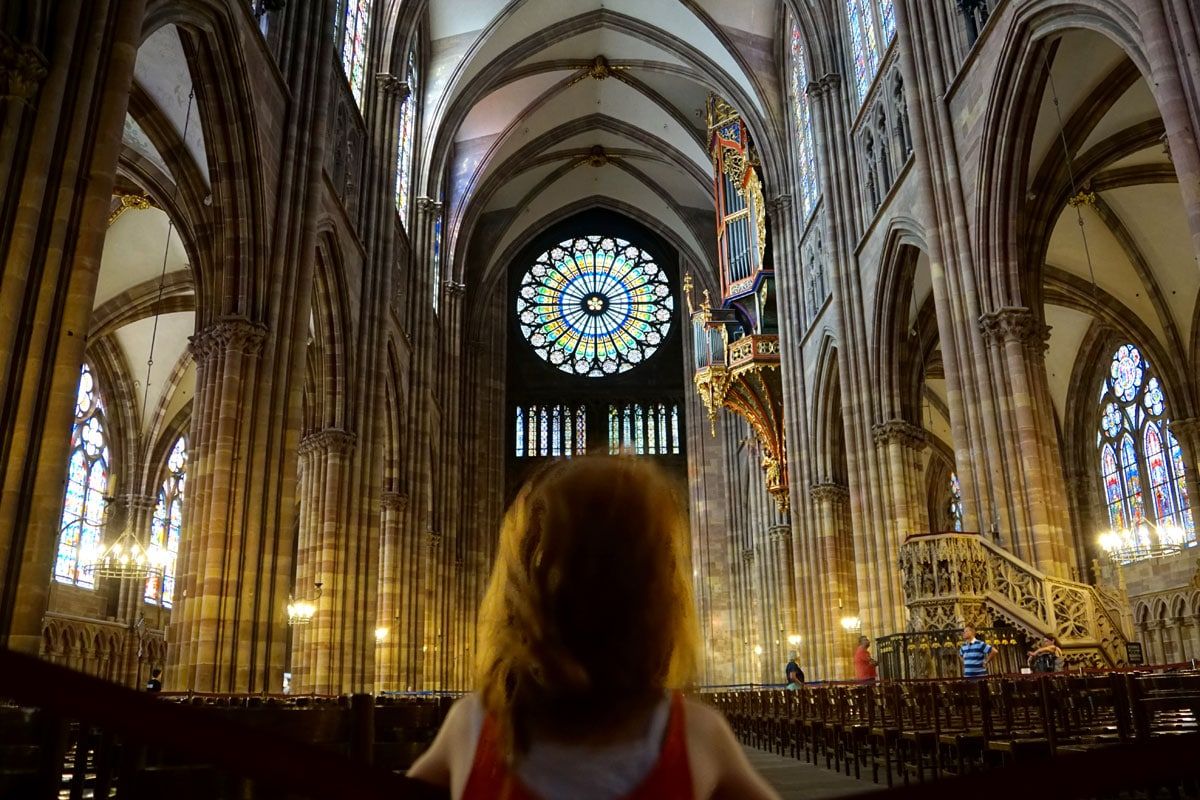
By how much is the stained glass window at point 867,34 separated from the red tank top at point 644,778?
18.2 m

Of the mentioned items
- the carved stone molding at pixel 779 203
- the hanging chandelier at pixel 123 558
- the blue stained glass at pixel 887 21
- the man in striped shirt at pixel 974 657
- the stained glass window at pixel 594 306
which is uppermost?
the stained glass window at pixel 594 306

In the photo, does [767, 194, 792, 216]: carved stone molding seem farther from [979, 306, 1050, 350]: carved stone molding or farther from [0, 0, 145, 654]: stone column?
[0, 0, 145, 654]: stone column

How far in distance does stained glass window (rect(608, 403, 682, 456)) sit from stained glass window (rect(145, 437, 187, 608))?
53.0 ft

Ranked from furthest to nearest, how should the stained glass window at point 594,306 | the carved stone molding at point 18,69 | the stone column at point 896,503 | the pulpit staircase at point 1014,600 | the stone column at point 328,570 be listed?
the stained glass window at point 594,306, the stone column at point 896,503, the stone column at point 328,570, the pulpit staircase at point 1014,600, the carved stone molding at point 18,69

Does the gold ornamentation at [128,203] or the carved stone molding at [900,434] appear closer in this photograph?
the carved stone molding at [900,434]

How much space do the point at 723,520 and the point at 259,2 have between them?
2560 centimetres

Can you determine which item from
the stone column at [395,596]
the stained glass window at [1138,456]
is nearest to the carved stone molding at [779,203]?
the stained glass window at [1138,456]

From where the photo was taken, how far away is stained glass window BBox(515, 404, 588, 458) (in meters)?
38.6

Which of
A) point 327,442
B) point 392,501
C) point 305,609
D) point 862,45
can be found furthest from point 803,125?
point 305,609

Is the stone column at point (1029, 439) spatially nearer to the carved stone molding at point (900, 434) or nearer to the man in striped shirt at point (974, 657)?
the man in striped shirt at point (974, 657)

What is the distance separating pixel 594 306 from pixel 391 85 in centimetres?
2007

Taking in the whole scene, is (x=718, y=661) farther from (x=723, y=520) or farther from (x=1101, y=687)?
(x=1101, y=687)

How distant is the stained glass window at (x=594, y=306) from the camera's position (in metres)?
40.1

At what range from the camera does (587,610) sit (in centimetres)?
147
